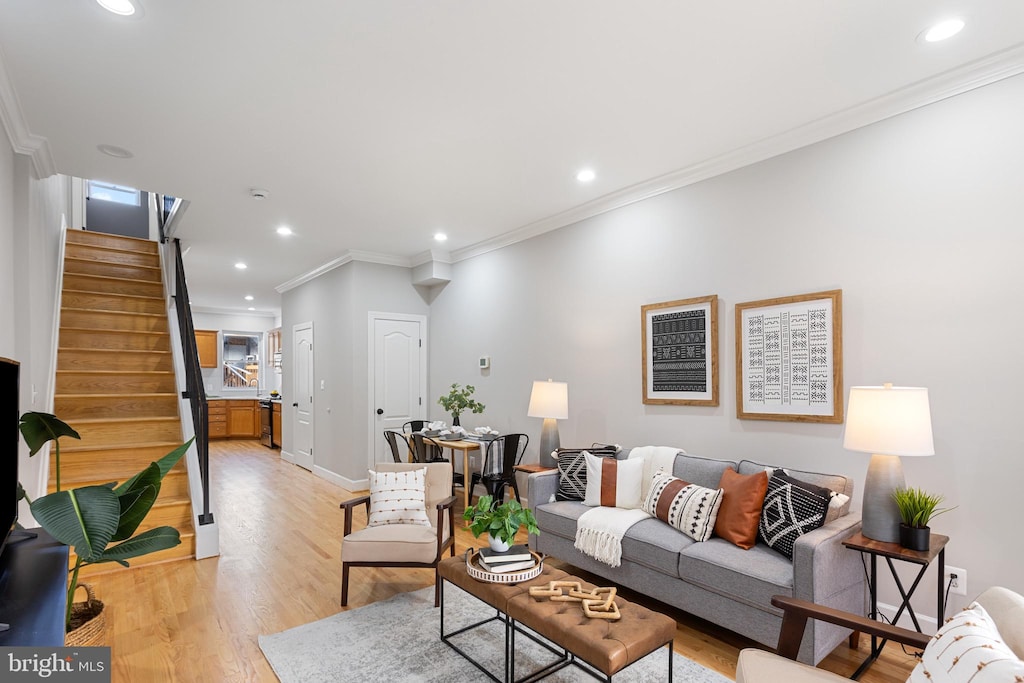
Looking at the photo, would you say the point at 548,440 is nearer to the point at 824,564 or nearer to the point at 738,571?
the point at 738,571

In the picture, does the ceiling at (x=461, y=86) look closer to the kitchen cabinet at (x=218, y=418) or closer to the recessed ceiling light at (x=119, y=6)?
the recessed ceiling light at (x=119, y=6)

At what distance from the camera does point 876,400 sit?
239cm

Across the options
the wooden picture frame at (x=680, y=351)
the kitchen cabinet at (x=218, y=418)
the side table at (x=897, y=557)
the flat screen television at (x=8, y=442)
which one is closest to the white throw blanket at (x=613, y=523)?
the wooden picture frame at (x=680, y=351)

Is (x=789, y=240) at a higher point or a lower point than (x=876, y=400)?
higher

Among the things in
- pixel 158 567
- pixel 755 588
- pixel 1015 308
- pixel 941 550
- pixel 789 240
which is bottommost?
pixel 158 567

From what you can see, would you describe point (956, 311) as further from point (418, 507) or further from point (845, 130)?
point (418, 507)

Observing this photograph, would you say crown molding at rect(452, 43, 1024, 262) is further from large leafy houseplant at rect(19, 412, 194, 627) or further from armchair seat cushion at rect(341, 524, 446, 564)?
large leafy houseplant at rect(19, 412, 194, 627)

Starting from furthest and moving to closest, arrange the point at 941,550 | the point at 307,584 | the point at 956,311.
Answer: the point at 307,584
the point at 956,311
the point at 941,550

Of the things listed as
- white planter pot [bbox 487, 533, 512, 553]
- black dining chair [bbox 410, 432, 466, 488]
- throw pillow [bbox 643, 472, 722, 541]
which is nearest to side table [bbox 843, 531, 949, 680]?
throw pillow [bbox 643, 472, 722, 541]

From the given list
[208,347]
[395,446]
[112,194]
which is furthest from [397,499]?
[208,347]

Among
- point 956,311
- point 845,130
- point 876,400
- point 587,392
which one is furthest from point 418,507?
point 845,130

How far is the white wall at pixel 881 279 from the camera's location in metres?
2.47

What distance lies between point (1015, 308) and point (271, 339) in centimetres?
1176

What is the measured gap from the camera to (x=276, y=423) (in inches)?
371
